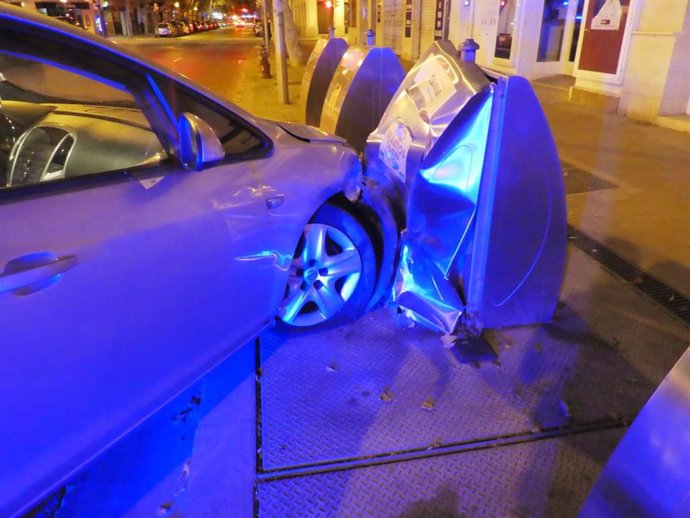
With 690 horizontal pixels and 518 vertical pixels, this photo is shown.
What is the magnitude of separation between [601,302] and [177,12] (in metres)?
107

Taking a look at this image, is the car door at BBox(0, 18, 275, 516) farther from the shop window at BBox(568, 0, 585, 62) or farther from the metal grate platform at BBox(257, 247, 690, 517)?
the shop window at BBox(568, 0, 585, 62)

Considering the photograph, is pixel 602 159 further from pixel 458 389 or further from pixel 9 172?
pixel 9 172

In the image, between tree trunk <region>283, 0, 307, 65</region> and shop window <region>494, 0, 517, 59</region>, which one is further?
tree trunk <region>283, 0, 307, 65</region>

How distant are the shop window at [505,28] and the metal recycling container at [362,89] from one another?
358 inches

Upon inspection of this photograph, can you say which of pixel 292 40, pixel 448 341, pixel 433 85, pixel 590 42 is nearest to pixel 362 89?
pixel 433 85

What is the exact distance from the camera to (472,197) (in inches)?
118

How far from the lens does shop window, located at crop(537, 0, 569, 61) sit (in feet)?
42.5

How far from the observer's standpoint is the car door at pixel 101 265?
172 cm

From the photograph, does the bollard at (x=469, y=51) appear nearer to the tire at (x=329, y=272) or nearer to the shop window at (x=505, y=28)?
the tire at (x=329, y=272)

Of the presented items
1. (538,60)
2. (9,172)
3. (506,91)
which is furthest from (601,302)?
(538,60)

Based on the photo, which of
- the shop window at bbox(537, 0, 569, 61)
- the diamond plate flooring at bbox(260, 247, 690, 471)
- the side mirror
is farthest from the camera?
the shop window at bbox(537, 0, 569, 61)

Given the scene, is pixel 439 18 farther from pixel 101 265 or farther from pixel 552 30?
pixel 101 265

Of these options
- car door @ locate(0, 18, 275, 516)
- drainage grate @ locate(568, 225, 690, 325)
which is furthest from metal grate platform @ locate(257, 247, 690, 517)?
car door @ locate(0, 18, 275, 516)

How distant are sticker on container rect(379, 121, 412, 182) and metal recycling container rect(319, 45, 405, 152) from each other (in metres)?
2.47
